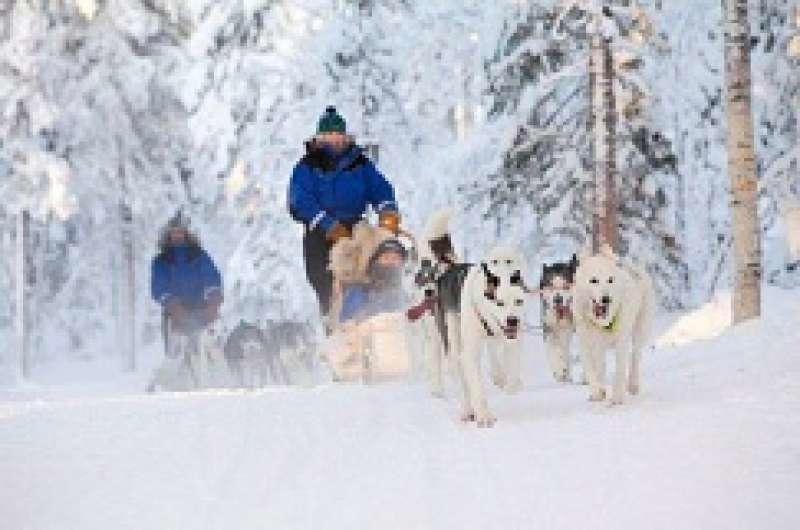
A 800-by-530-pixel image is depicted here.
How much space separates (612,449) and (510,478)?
27.2 inches

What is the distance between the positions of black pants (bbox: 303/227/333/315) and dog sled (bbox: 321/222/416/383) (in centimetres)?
21

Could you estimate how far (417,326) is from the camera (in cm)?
997

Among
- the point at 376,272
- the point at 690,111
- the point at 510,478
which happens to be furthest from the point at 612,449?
the point at 690,111

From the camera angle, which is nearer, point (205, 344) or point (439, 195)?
point (205, 344)

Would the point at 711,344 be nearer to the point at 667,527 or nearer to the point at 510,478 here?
the point at 510,478

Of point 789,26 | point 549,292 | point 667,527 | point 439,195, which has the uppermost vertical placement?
point 789,26

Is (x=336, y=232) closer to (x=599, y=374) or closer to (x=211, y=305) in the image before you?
(x=599, y=374)

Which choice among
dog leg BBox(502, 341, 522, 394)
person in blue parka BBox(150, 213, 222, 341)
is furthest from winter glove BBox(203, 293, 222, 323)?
dog leg BBox(502, 341, 522, 394)

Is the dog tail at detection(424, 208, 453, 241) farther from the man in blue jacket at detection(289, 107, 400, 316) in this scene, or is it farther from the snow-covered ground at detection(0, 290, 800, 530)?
the man in blue jacket at detection(289, 107, 400, 316)

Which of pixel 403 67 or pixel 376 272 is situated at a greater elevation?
pixel 403 67

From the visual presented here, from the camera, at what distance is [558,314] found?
9.59 metres

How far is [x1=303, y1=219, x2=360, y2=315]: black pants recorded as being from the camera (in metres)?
11.0

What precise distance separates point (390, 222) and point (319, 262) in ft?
3.06

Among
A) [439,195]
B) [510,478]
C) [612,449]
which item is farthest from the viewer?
[439,195]
